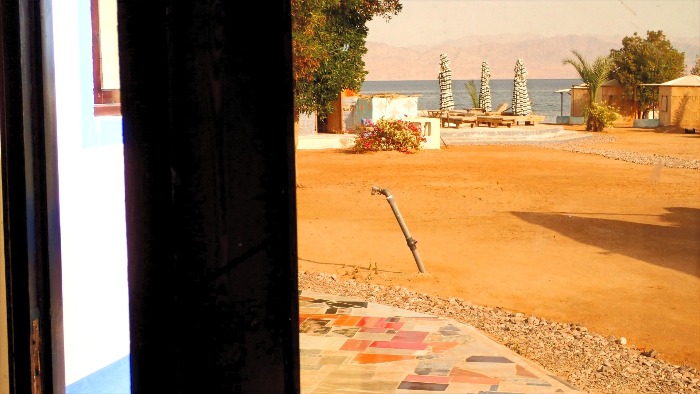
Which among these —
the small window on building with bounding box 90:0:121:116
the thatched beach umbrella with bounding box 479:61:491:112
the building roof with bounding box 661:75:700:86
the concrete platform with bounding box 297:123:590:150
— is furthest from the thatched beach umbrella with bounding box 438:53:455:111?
the small window on building with bounding box 90:0:121:116

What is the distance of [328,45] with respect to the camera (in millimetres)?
13594

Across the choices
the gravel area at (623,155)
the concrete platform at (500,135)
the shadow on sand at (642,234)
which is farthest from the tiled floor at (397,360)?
the concrete platform at (500,135)

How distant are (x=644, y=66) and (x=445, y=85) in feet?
26.2

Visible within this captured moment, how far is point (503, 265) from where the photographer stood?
27.8ft

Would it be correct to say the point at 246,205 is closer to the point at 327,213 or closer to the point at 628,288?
the point at 628,288

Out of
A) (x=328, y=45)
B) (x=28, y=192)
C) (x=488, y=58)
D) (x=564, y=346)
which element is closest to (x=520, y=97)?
(x=328, y=45)

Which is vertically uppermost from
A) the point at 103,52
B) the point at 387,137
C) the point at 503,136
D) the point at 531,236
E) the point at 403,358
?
the point at 103,52

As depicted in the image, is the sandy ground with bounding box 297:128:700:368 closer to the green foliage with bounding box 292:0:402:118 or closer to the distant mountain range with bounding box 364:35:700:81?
the green foliage with bounding box 292:0:402:118

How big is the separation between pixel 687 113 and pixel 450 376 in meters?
27.6

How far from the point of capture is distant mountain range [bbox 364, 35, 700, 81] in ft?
429

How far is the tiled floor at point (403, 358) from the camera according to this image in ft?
12.8

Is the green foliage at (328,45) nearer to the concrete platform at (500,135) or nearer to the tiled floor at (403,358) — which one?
the tiled floor at (403,358)

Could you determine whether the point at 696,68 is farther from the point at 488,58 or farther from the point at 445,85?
the point at 488,58

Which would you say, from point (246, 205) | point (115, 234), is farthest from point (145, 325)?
point (115, 234)
